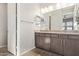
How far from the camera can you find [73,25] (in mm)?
2445

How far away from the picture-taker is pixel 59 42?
2.51m

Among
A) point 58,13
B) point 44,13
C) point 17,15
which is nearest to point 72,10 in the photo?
point 58,13

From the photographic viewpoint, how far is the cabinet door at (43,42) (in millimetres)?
2678

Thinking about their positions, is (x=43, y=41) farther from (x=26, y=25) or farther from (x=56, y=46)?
(x=26, y=25)

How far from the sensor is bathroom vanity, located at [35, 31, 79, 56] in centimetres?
226

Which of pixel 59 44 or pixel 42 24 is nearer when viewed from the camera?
pixel 59 44

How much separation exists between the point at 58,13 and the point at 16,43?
1309 mm

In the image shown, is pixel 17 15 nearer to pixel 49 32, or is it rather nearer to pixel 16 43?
pixel 16 43

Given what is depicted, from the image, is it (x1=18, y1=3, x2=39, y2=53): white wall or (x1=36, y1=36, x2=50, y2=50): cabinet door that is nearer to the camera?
(x1=18, y1=3, x2=39, y2=53): white wall

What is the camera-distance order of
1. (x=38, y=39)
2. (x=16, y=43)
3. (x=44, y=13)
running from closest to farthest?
1. (x=16, y=43)
2. (x=38, y=39)
3. (x=44, y=13)

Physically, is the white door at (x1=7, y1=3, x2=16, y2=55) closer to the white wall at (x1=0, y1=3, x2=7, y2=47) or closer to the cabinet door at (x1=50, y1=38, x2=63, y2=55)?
the white wall at (x1=0, y1=3, x2=7, y2=47)

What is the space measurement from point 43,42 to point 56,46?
36cm

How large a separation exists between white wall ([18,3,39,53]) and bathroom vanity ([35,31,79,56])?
179 mm

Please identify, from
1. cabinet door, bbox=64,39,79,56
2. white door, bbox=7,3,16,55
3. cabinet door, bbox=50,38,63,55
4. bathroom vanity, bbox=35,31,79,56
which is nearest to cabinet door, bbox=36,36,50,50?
bathroom vanity, bbox=35,31,79,56
